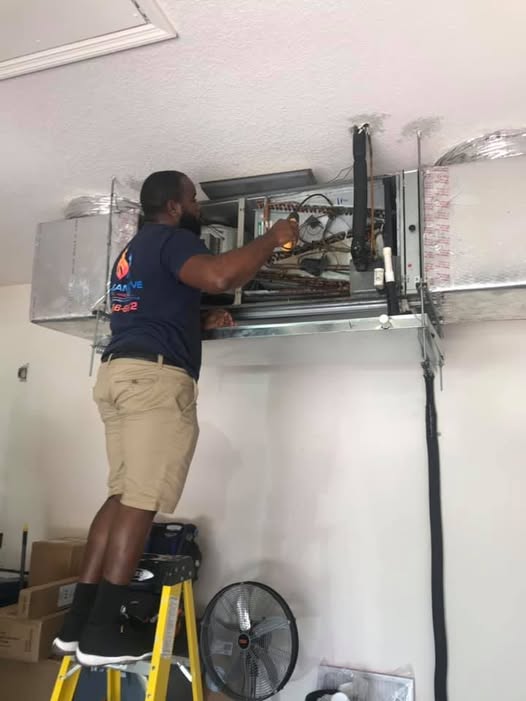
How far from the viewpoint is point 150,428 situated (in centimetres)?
155

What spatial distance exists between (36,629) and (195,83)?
2.15 m

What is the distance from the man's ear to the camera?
1.87 metres

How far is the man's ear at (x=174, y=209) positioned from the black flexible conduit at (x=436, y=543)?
3.51 ft

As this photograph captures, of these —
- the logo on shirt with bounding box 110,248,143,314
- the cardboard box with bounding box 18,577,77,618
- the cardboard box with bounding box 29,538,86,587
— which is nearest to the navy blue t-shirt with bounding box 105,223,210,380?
the logo on shirt with bounding box 110,248,143,314

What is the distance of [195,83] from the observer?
1.69 m

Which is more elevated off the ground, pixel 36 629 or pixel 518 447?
pixel 518 447

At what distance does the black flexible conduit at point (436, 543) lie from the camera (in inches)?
83.7

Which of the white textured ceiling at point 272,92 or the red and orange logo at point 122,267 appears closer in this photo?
the white textured ceiling at point 272,92

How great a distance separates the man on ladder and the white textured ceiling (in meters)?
0.30

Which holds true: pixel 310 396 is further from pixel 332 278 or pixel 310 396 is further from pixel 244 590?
pixel 244 590

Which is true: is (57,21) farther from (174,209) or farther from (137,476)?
(137,476)

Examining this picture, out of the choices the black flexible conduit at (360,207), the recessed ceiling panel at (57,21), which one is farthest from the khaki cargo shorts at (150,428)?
the recessed ceiling panel at (57,21)

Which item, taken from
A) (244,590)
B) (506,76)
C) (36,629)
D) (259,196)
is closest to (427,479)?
(244,590)

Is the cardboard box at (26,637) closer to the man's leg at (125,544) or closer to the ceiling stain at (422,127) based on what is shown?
the man's leg at (125,544)
